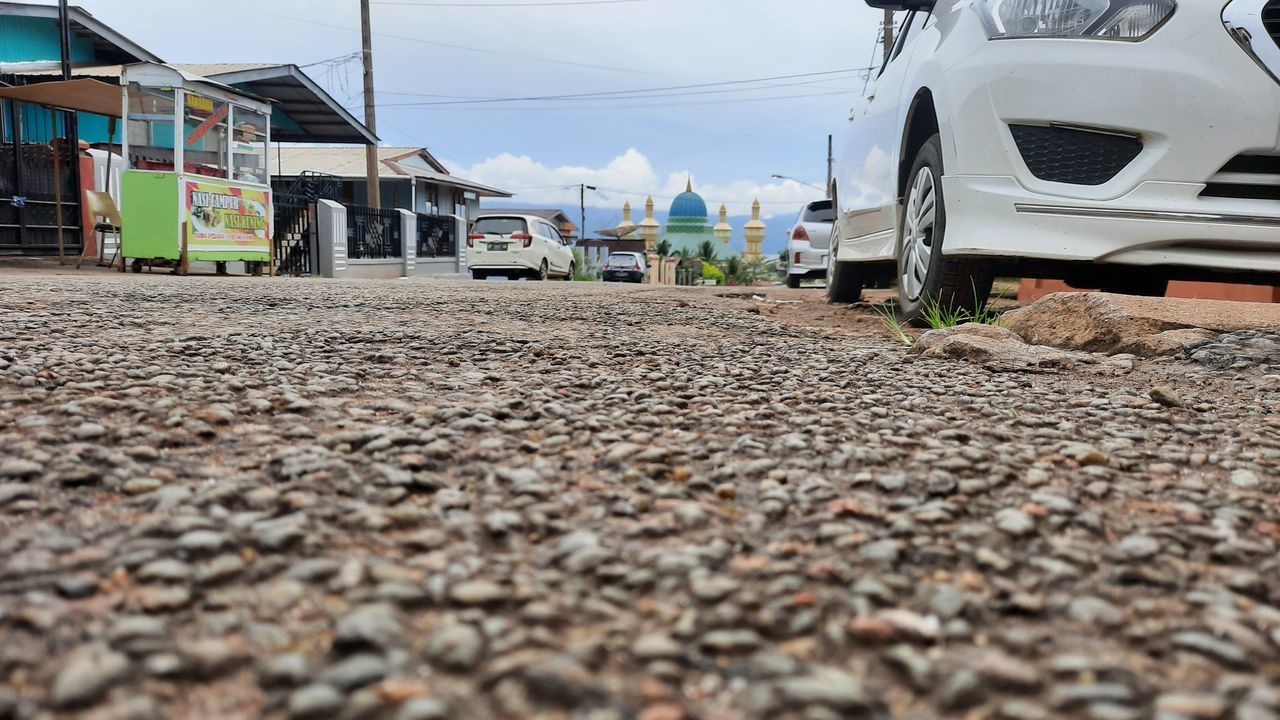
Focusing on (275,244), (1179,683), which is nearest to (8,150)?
(275,244)

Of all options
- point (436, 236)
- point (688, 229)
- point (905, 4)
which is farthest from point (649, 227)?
point (905, 4)

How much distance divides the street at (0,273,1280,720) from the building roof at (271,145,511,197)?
2877 centimetres

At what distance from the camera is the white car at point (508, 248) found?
20219 millimetres

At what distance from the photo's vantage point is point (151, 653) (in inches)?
42.1

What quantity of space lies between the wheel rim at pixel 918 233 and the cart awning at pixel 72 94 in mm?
11999

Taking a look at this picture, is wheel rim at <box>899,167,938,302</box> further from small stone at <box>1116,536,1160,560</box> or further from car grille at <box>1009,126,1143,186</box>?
small stone at <box>1116,536,1160,560</box>

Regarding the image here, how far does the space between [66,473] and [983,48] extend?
4031mm

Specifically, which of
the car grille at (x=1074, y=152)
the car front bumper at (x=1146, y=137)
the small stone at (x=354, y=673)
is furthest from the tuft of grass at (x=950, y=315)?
the small stone at (x=354, y=673)

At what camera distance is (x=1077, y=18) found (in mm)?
4012

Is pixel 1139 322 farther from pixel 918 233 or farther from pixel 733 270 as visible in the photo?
pixel 733 270

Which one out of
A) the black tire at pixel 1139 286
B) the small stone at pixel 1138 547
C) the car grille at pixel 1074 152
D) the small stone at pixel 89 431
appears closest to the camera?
the small stone at pixel 1138 547

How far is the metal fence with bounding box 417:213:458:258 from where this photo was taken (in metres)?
23.3

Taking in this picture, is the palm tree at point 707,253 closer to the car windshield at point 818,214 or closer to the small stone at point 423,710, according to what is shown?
the car windshield at point 818,214

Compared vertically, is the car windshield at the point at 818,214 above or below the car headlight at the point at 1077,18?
above
